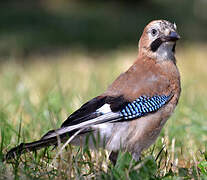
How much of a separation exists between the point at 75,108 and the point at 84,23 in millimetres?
9047

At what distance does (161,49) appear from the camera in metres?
4.27

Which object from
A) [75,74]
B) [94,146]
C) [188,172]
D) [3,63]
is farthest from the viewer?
[3,63]

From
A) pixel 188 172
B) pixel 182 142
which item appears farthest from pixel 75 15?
pixel 188 172

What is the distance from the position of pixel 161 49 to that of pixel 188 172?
4.48ft

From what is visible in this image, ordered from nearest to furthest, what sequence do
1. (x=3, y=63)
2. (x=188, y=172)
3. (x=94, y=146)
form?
(x=188, y=172) < (x=94, y=146) < (x=3, y=63)

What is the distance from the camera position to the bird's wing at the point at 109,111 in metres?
3.48

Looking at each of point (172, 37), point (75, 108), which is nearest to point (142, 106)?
point (172, 37)

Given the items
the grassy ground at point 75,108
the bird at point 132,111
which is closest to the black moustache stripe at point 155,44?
the bird at point 132,111

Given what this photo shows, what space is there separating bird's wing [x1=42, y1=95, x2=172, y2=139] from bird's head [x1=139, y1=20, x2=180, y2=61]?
0.54 meters

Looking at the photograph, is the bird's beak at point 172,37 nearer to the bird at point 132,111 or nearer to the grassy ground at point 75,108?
the bird at point 132,111

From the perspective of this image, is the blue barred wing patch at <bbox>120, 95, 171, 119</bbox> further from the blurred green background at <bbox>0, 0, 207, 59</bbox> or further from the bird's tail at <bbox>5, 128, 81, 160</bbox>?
the blurred green background at <bbox>0, 0, 207, 59</bbox>

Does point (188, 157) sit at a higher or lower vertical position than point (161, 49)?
lower

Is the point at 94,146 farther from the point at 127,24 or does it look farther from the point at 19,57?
the point at 127,24

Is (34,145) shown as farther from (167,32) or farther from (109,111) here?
(167,32)
